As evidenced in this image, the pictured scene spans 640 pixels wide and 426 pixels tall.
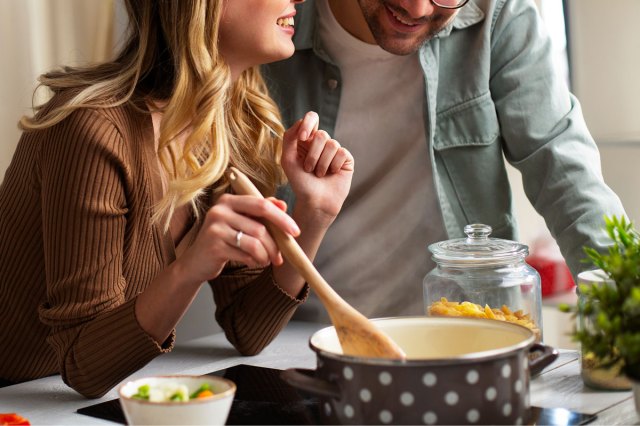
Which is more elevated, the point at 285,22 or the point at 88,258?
the point at 285,22

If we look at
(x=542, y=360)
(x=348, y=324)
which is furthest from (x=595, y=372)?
(x=348, y=324)

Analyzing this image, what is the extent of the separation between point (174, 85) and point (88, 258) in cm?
34

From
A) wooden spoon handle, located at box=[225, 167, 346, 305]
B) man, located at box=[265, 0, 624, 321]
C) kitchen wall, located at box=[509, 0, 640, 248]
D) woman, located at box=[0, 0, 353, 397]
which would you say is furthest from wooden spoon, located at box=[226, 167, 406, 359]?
kitchen wall, located at box=[509, 0, 640, 248]

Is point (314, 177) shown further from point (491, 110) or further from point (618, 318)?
point (618, 318)

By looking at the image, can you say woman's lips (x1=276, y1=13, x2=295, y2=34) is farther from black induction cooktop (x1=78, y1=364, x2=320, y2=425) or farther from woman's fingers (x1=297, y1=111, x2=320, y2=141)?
black induction cooktop (x1=78, y1=364, x2=320, y2=425)

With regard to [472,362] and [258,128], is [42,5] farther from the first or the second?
[472,362]

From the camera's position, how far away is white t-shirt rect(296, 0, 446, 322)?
6.02 ft

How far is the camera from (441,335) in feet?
3.42

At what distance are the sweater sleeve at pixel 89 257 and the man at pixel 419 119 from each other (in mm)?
611

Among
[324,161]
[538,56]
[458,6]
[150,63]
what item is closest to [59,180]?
[150,63]

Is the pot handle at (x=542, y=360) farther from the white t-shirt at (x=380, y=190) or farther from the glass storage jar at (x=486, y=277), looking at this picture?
the white t-shirt at (x=380, y=190)

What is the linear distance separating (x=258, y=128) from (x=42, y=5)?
57 cm

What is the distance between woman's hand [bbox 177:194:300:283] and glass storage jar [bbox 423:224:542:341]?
0.33 metres

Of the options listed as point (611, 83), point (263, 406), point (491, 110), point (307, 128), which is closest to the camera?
point (263, 406)
